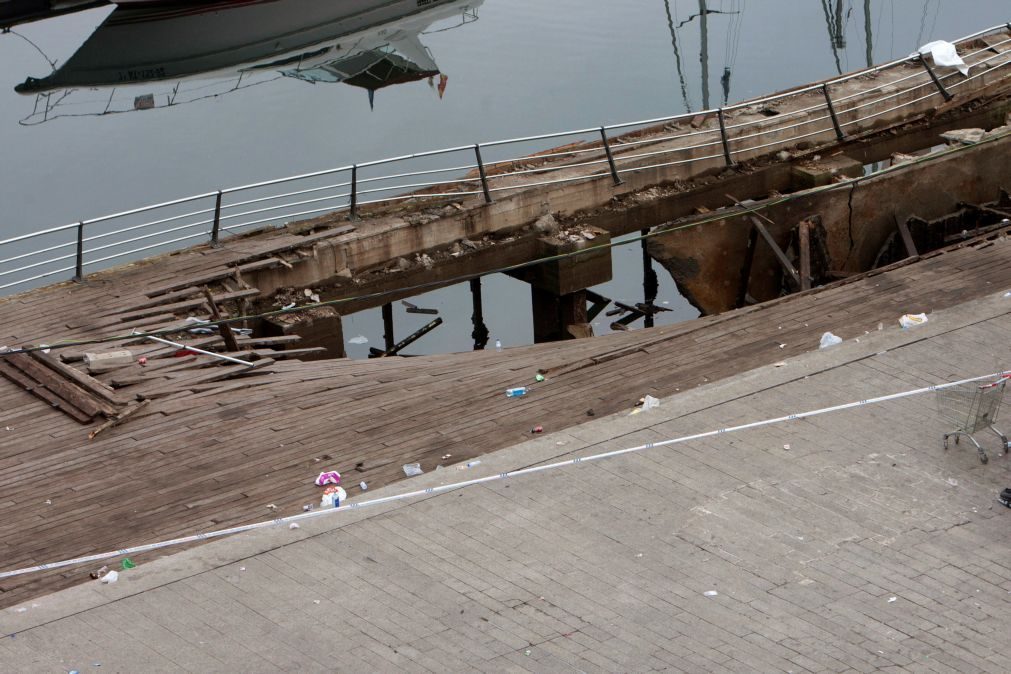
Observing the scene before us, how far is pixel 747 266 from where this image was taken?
1884 centimetres

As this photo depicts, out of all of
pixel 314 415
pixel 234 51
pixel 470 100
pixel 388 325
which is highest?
pixel 234 51

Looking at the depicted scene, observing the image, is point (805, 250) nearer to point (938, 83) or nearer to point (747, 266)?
point (747, 266)

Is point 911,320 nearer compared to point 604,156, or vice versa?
point 911,320

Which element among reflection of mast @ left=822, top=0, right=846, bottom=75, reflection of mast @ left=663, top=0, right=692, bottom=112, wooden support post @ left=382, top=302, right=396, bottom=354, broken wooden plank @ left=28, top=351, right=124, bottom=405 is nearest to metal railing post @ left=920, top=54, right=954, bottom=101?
reflection of mast @ left=663, top=0, right=692, bottom=112

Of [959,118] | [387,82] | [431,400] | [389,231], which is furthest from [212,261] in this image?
[387,82]

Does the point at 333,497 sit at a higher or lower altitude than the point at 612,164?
lower

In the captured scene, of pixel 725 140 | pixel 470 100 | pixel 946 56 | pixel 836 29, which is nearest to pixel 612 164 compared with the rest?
pixel 725 140

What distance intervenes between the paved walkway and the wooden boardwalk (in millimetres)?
509

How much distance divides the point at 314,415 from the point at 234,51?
28.7 metres

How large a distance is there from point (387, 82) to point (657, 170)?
15381 millimetres

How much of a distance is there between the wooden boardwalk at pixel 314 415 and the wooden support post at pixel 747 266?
3798mm

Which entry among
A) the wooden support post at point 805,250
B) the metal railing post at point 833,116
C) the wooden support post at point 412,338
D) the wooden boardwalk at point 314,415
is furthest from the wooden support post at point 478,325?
the wooden boardwalk at point 314,415

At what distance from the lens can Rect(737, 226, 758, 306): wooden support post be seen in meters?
18.6

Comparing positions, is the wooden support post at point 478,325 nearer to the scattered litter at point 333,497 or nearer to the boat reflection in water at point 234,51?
the scattered litter at point 333,497
